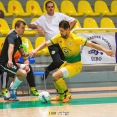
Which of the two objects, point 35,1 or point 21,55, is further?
point 35,1

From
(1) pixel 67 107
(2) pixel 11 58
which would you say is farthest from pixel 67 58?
(1) pixel 67 107

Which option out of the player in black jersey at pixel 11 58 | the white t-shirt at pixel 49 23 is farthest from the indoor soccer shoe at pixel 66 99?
the white t-shirt at pixel 49 23

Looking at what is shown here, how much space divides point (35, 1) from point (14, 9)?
769 millimetres

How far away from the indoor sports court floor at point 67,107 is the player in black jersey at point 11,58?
0.34m

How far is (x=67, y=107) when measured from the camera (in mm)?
7047

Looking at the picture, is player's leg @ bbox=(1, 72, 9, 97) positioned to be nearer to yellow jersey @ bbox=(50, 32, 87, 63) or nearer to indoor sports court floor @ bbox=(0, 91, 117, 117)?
indoor sports court floor @ bbox=(0, 91, 117, 117)

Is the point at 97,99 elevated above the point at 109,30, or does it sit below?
below

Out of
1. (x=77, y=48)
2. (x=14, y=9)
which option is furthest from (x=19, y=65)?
(x=14, y=9)

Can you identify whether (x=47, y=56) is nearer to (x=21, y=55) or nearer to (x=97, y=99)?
(x=21, y=55)

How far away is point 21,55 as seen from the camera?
28.2ft

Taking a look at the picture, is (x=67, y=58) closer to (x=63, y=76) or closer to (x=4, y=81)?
(x=63, y=76)

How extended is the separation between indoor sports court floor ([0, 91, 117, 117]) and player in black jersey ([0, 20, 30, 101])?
344mm

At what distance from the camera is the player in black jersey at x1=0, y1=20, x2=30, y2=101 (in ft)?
26.3

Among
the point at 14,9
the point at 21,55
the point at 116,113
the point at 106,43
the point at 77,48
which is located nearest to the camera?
the point at 116,113
